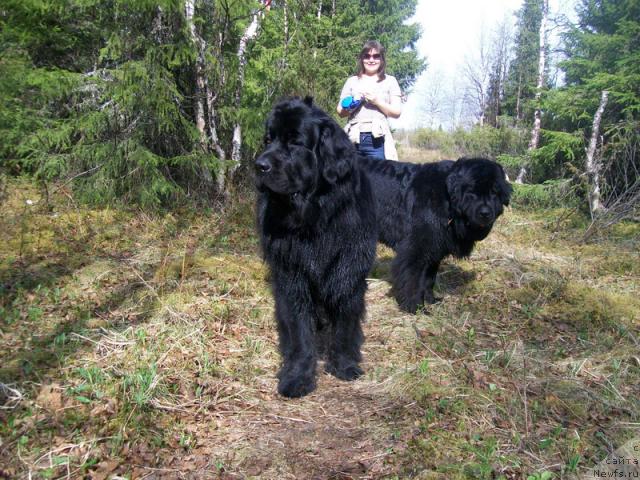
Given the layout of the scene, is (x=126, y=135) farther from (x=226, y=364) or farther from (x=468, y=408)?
(x=468, y=408)

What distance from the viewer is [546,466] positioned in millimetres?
2105

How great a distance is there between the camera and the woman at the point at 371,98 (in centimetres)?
473

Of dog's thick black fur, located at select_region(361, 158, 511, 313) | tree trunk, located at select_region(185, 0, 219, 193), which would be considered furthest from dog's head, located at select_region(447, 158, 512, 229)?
tree trunk, located at select_region(185, 0, 219, 193)

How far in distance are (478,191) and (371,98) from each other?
1.45 m

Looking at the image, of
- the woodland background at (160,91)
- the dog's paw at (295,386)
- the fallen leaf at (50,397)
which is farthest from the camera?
the woodland background at (160,91)

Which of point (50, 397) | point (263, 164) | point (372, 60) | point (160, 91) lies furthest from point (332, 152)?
point (160, 91)

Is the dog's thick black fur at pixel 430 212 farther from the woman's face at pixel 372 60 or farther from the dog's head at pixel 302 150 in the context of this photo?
the dog's head at pixel 302 150

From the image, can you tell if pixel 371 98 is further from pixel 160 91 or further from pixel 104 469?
pixel 104 469

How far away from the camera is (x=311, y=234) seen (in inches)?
112

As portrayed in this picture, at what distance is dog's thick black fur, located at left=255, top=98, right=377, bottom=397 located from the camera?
2.74m

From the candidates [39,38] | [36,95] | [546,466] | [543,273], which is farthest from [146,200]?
[546,466]

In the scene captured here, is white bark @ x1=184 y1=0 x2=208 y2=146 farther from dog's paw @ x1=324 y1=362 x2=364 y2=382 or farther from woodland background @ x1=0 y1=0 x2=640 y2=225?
dog's paw @ x1=324 y1=362 x2=364 y2=382

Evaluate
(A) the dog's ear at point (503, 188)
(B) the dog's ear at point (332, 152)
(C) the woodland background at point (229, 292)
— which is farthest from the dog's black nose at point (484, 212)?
(B) the dog's ear at point (332, 152)

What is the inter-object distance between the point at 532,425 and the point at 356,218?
4.96ft
